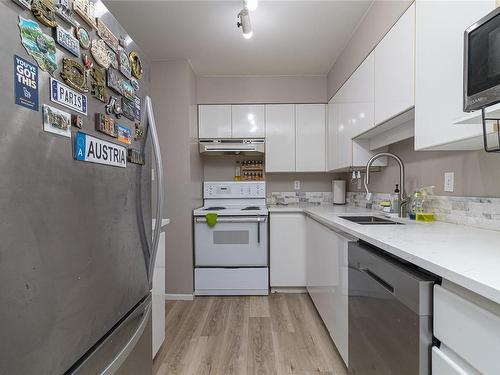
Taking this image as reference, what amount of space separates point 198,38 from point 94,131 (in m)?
2.00

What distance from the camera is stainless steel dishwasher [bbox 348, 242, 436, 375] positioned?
2.67ft

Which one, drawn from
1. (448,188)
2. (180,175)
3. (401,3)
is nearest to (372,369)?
(448,188)

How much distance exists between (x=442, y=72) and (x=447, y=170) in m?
0.65

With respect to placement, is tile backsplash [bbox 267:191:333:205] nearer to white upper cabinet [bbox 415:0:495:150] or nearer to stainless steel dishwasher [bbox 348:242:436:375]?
stainless steel dishwasher [bbox 348:242:436:375]

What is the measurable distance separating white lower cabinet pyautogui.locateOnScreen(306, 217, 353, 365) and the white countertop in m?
0.33

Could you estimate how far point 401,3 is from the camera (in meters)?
1.55

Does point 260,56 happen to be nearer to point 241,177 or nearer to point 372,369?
point 241,177

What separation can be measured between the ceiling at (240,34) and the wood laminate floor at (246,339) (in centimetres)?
243

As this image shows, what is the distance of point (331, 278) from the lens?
1.84 metres

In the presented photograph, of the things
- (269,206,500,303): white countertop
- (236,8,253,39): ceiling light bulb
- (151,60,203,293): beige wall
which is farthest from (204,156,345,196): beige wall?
(269,206,500,303): white countertop

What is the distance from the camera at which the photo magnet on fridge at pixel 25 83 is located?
1.69 feet

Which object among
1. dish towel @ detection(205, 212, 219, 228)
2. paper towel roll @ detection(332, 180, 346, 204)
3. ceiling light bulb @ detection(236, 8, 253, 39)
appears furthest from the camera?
paper towel roll @ detection(332, 180, 346, 204)

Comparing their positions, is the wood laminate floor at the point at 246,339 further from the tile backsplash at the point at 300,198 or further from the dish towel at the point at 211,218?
the tile backsplash at the point at 300,198

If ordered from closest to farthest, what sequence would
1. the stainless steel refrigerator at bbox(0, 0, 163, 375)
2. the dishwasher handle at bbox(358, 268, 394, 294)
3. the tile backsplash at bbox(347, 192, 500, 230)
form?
1. the stainless steel refrigerator at bbox(0, 0, 163, 375)
2. the dishwasher handle at bbox(358, 268, 394, 294)
3. the tile backsplash at bbox(347, 192, 500, 230)
